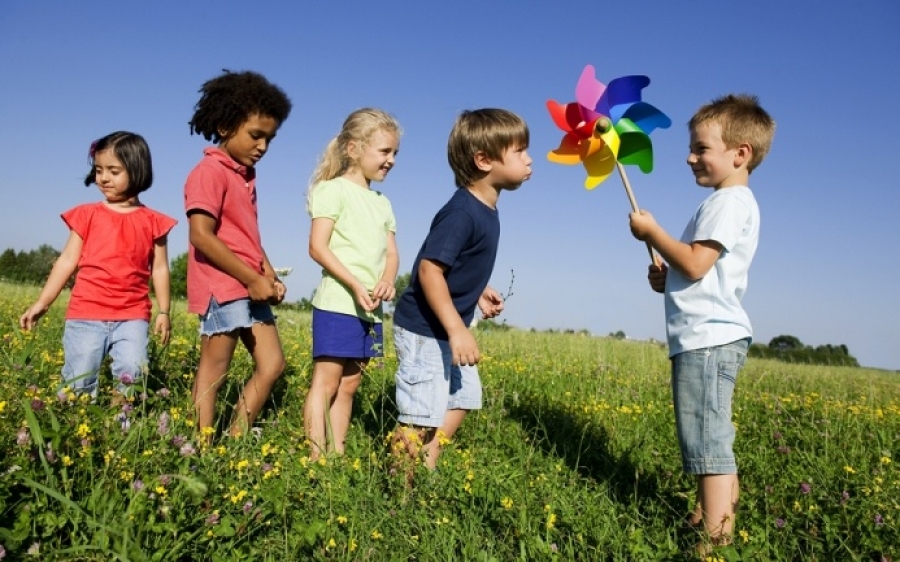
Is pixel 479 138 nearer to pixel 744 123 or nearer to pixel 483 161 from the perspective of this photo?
pixel 483 161

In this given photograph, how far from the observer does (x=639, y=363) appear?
8.59m

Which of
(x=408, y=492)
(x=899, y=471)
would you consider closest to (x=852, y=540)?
(x=899, y=471)

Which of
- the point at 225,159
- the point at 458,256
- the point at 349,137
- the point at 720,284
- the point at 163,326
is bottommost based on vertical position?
the point at 163,326

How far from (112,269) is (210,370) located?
82 centimetres

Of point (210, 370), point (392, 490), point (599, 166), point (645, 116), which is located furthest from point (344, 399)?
point (645, 116)

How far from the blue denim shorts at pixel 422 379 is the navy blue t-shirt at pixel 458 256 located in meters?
0.06

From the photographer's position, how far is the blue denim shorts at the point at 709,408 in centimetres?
304

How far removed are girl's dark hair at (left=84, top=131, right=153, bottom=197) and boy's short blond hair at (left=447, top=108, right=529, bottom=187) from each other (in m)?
1.75

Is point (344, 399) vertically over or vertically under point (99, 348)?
under

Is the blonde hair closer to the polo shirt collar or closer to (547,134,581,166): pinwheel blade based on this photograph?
the polo shirt collar

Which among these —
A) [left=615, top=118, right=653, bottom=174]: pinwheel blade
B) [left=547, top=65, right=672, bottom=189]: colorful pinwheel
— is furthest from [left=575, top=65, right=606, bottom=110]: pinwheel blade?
[left=615, top=118, right=653, bottom=174]: pinwheel blade

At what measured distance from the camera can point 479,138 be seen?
12.0 feet

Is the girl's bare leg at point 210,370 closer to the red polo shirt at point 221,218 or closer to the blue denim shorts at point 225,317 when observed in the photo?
the blue denim shorts at point 225,317

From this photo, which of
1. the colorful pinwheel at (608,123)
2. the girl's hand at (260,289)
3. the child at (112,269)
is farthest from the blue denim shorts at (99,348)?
the colorful pinwheel at (608,123)
